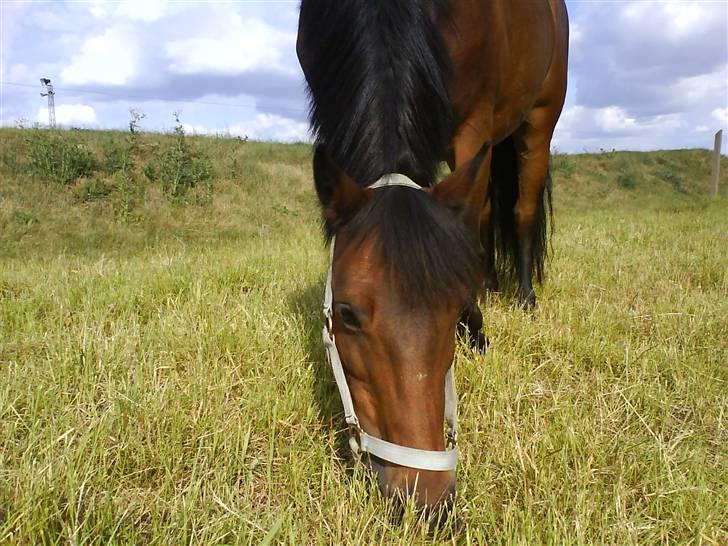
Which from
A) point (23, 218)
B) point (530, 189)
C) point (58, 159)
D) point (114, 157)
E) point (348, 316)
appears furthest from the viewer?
point (114, 157)

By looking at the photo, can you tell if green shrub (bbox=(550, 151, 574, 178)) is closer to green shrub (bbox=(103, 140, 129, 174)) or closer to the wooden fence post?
the wooden fence post

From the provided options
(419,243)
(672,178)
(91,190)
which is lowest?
(419,243)

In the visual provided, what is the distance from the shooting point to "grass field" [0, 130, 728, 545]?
57.8 inches

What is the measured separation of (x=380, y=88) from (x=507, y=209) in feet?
9.14

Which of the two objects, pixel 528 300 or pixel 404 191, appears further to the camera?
pixel 528 300

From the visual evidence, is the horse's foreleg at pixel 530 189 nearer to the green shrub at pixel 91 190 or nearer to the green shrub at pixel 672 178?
the green shrub at pixel 91 190

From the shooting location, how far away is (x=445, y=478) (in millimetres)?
1400

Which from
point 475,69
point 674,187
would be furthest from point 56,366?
point 674,187

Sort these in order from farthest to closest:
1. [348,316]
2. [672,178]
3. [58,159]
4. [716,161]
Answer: [672,178] < [716,161] < [58,159] < [348,316]

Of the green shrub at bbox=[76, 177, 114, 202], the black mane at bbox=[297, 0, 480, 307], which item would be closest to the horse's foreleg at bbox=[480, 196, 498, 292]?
the black mane at bbox=[297, 0, 480, 307]

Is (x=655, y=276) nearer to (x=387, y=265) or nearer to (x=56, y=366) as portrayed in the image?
(x=387, y=265)

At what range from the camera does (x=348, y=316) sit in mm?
1559

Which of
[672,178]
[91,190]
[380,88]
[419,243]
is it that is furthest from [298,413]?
[672,178]

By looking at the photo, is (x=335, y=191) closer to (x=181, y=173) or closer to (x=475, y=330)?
(x=475, y=330)
